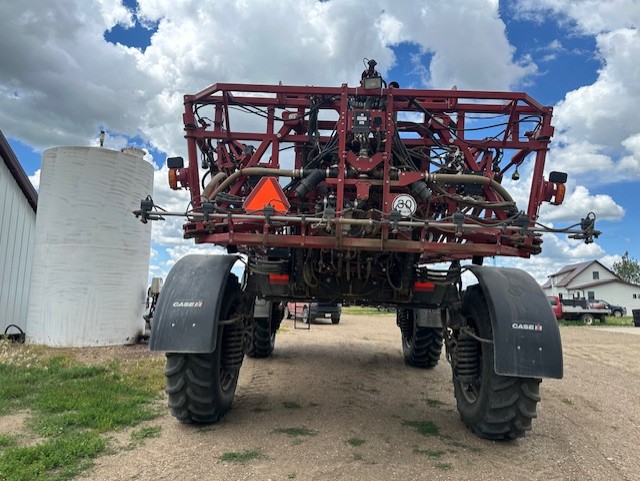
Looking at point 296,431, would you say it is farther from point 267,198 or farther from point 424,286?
point 267,198

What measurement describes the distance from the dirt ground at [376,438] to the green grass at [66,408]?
1.00ft

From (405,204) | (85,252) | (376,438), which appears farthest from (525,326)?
(85,252)

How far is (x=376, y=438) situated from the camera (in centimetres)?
453

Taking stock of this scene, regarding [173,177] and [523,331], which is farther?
[173,177]

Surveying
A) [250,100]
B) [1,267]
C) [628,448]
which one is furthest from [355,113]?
[1,267]

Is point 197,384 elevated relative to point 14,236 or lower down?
lower down

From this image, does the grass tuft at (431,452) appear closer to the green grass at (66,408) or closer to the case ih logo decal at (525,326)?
the case ih logo decal at (525,326)

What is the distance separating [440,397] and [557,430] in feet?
5.16

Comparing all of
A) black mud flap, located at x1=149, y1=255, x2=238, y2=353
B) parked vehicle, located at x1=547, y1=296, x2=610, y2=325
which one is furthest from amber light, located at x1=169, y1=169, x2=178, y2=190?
parked vehicle, located at x1=547, y1=296, x2=610, y2=325

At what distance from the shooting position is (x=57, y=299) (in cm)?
1005

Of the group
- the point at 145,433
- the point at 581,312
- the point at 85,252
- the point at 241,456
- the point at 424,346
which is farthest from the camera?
the point at 581,312

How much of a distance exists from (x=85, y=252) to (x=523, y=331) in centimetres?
874

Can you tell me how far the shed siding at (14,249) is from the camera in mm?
11711

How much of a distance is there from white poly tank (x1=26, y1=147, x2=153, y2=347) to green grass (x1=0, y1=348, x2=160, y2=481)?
1831 mm
